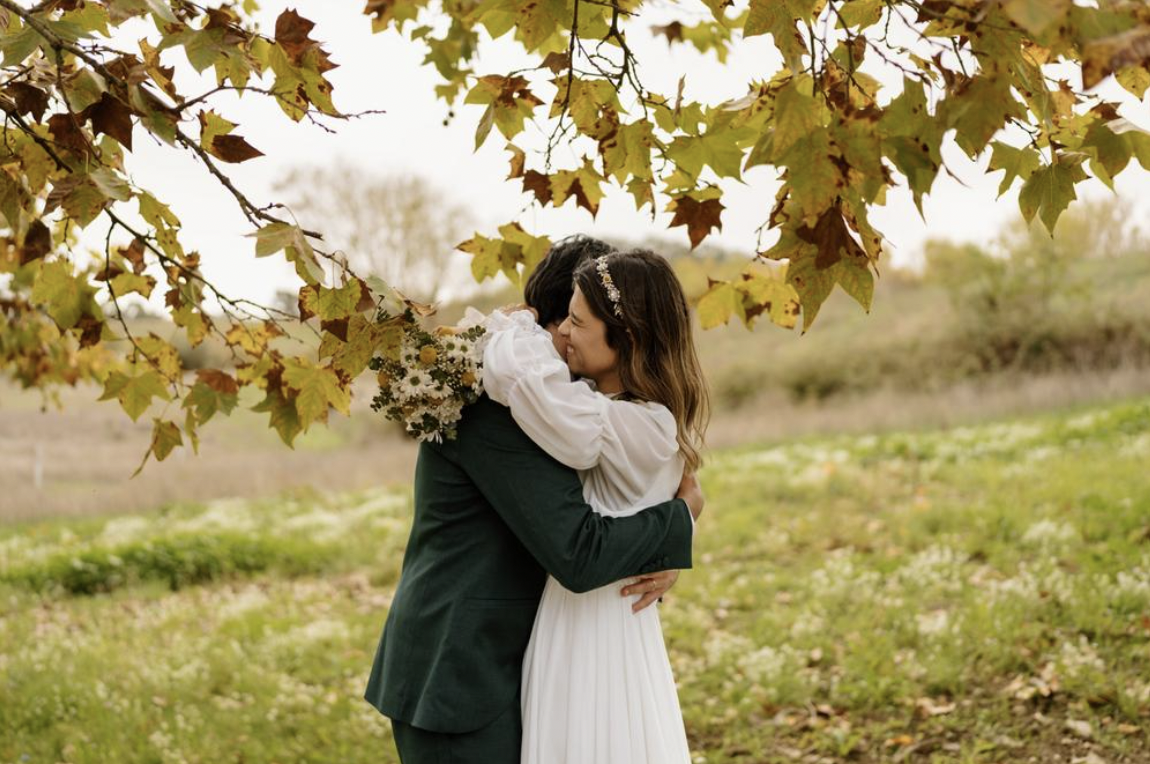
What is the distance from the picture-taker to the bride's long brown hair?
2473mm

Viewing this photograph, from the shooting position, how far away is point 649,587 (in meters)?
2.51

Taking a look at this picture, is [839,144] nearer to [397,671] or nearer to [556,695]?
[556,695]

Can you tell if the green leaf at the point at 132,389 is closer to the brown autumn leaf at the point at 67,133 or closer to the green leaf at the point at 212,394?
the green leaf at the point at 212,394

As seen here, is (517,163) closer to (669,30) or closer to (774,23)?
(669,30)

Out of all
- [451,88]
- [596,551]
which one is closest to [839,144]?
[596,551]

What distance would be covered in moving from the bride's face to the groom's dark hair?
30 centimetres

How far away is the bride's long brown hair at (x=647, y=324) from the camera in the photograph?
247 centimetres

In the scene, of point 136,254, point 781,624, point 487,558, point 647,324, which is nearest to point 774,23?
point 647,324

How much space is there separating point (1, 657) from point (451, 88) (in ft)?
16.5

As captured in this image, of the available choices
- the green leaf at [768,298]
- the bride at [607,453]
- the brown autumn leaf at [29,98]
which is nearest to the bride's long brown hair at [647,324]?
the bride at [607,453]

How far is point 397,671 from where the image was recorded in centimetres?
247

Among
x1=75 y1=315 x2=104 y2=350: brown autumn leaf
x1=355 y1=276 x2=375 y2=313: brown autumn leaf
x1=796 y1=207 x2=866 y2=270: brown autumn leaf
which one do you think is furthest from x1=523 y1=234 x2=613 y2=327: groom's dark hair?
x1=75 y1=315 x2=104 y2=350: brown autumn leaf

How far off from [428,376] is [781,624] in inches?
174

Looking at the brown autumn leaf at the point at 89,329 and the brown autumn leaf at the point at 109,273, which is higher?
the brown autumn leaf at the point at 109,273
